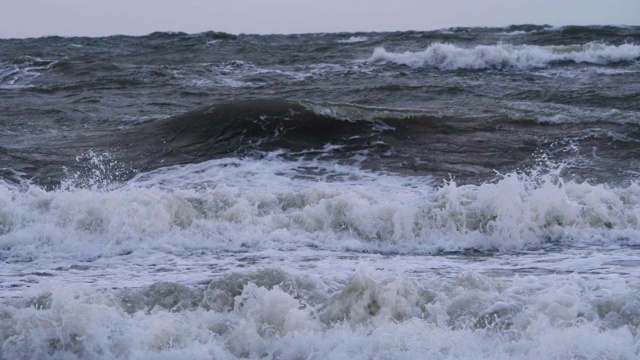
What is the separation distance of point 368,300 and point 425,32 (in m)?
20.5

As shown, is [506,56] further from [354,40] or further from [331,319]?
[331,319]

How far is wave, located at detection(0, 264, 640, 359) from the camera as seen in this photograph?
4.76m

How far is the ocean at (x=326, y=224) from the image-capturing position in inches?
197

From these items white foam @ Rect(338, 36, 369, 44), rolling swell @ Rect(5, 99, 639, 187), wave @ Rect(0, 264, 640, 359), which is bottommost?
wave @ Rect(0, 264, 640, 359)

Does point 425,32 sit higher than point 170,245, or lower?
higher

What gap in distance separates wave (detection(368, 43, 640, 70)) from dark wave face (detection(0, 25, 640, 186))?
0.04 metres

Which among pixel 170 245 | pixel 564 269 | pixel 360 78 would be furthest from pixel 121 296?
pixel 360 78

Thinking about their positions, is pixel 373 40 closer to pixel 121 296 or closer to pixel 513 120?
pixel 513 120

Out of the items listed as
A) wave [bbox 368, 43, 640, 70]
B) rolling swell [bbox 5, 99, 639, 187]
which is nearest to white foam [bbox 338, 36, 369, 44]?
wave [bbox 368, 43, 640, 70]

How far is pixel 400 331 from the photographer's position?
4.89 metres

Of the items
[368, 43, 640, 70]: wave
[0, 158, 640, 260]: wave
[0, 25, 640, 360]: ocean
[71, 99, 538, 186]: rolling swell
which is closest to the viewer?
[0, 25, 640, 360]: ocean

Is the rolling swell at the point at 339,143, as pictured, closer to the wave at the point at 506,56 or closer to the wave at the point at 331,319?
the wave at the point at 331,319

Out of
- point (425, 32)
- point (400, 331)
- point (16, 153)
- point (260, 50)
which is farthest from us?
point (425, 32)

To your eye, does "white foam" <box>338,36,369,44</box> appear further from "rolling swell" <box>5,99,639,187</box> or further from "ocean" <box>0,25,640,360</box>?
"rolling swell" <box>5,99,639,187</box>
